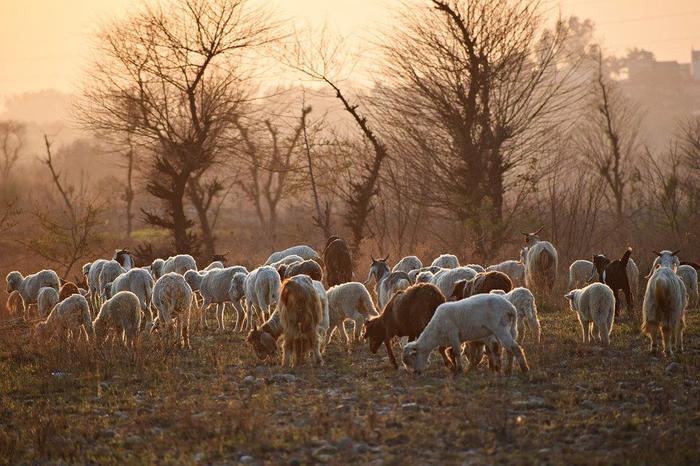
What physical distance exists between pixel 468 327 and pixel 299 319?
8.28ft

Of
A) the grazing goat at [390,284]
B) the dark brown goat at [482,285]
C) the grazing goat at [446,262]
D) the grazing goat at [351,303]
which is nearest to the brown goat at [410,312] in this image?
the grazing goat at [351,303]

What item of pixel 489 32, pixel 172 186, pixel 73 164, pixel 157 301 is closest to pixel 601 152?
pixel 489 32

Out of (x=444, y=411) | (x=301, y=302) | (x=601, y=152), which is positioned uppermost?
(x=601, y=152)

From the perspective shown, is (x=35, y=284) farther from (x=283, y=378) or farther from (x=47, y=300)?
(x=283, y=378)

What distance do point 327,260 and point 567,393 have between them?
11563 mm

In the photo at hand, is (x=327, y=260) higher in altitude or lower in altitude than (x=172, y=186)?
lower

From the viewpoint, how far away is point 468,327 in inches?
454

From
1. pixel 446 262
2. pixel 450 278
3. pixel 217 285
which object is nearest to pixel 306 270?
pixel 217 285

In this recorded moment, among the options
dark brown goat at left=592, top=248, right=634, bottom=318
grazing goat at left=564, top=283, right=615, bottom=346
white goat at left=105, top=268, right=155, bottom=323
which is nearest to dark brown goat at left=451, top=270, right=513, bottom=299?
grazing goat at left=564, top=283, right=615, bottom=346

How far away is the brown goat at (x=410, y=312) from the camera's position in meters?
12.8

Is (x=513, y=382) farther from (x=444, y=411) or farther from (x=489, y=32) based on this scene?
(x=489, y=32)

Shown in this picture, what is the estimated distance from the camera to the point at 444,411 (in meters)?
9.80

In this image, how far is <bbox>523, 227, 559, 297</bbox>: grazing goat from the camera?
1997 cm

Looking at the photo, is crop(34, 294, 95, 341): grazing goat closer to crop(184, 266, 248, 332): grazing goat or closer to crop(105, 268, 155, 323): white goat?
crop(105, 268, 155, 323): white goat
